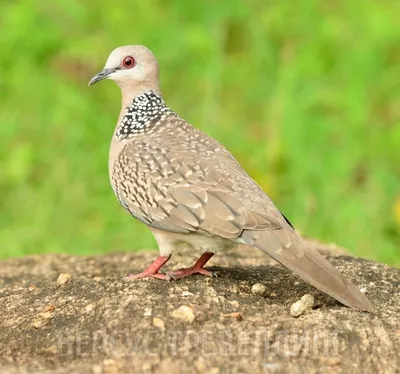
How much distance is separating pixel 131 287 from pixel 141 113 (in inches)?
45.2

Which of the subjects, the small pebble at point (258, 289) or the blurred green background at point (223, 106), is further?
the blurred green background at point (223, 106)

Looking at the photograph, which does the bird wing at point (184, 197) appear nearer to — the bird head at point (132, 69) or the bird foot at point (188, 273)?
the bird foot at point (188, 273)

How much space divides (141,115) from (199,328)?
5.24ft

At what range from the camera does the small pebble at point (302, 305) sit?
4.14 m

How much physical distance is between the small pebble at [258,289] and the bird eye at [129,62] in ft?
4.96

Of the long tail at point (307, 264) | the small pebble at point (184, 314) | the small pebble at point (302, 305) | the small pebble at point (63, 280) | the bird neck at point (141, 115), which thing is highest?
the bird neck at point (141, 115)

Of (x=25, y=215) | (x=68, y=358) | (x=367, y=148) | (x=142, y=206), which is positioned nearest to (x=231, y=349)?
(x=68, y=358)

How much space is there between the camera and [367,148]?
8.54 meters

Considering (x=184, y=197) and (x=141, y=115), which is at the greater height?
(x=141, y=115)

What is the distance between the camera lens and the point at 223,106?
9500 mm

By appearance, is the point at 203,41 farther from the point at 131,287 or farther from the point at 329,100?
the point at 131,287

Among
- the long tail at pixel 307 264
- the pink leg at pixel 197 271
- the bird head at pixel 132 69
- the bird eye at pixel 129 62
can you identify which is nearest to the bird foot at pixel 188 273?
the pink leg at pixel 197 271

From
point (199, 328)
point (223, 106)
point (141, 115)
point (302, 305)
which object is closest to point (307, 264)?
point (302, 305)

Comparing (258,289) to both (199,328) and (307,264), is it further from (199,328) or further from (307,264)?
(199,328)
